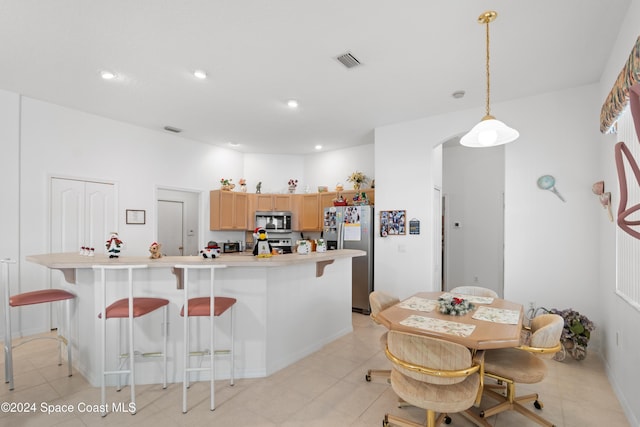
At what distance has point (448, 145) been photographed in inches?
238

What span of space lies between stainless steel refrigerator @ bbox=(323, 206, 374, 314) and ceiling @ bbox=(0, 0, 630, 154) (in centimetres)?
159

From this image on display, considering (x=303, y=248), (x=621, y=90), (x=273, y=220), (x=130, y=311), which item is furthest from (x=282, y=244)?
(x=621, y=90)

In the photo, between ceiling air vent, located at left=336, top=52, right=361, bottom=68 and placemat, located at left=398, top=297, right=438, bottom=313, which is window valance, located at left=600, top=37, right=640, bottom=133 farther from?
ceiling air vent, located at left=336, top=52, right=361, bottom=68

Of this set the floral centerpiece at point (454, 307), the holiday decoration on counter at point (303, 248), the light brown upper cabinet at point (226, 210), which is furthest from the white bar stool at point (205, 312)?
the light brown upper cabinet at point (226, 210)

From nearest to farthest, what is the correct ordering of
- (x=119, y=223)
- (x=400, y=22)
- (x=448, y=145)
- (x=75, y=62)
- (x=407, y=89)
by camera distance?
(x=400, y=22) < (x=75, y=62) < (x=407, y=89) < (x=119, y=223) < (x=448, y=145)

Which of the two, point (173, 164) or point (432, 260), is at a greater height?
point (173, 164)

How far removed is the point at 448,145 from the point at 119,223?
576 cm

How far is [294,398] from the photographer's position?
255 cm

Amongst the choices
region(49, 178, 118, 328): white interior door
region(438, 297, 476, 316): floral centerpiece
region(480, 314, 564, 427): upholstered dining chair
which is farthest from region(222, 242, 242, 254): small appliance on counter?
region(480, 314, 564, 427): upholstered dining chair

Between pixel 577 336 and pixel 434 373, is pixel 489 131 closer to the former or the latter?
pixel 434 373

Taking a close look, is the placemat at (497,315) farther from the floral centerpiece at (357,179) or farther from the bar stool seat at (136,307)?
the floral centerpiece at (357,179)

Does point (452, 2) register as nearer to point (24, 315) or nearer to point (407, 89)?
point (407, 89)

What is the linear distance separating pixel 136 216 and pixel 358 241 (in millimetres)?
3510

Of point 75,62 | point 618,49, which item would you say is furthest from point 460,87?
point 75,62
